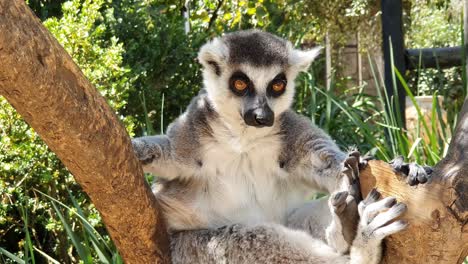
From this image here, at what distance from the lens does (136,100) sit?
574 cm

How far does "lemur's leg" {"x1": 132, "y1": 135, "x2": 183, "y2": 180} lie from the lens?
3250 mm

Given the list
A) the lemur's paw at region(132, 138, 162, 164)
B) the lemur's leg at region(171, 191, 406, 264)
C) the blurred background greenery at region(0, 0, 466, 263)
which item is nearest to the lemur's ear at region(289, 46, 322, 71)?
the blurred background greenery at region(0, 0, 466, 263)

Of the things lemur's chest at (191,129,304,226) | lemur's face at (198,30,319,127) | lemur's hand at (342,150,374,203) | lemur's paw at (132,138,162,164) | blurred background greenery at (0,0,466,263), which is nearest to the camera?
lemur's hand at (342,150,374,203)

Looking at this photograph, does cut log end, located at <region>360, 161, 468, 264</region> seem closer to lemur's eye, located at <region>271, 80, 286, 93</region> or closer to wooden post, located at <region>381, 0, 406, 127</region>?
lemur's eye, located at <region>271, 80, 286, 93</region>

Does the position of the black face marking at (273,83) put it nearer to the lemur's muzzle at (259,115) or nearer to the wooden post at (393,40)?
the lemur's muzzle at (259,115)

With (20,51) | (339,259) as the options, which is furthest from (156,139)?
(20,51)

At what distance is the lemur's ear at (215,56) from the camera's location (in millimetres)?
3678

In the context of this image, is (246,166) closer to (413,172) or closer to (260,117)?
(260,117)

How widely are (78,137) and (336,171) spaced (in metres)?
1.29

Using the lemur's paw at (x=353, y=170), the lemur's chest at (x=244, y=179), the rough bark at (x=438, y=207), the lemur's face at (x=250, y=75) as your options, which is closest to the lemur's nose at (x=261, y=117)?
the lemur's face at (x=250, y=75)

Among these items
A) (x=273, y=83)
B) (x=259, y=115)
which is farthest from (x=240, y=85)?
(x=259, y=115)

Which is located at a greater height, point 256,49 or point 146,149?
point 256,49

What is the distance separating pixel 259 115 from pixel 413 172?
105cm

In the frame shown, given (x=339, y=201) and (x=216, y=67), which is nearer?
(x=339, y=201)
